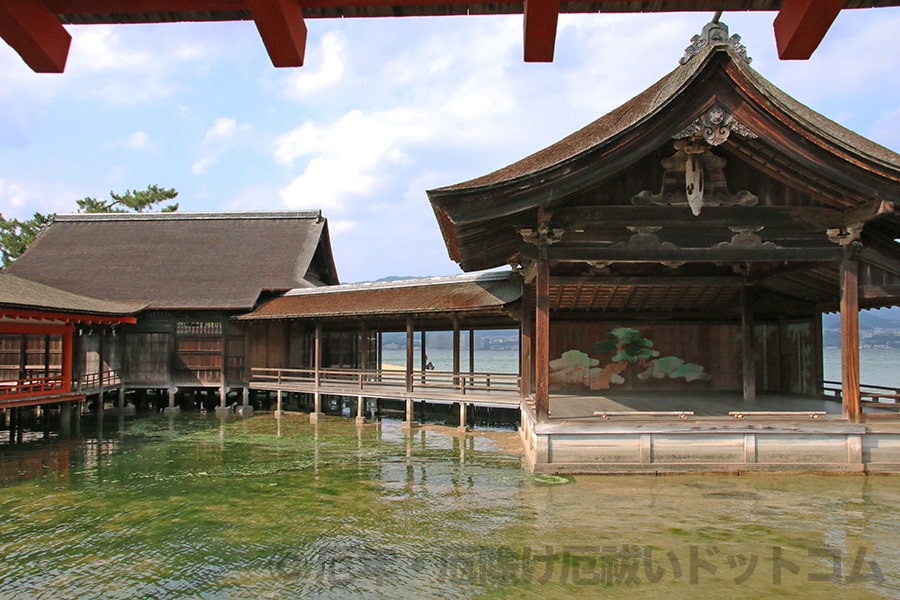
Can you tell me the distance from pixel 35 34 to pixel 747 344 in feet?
47.4

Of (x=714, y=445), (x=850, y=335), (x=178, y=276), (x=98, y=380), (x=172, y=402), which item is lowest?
(x=172, y=402)

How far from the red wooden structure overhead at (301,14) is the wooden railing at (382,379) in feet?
45.3

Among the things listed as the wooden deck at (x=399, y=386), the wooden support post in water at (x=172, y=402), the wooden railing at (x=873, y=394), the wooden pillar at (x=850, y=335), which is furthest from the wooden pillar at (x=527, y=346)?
the wooden support post in water at (x=172, y=402)

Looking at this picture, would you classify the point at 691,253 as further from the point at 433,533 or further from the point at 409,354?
the point at 409,354

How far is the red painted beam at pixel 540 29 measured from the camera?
187 cm

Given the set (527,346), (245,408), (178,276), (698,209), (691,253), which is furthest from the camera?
(178,276)

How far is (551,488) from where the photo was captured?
9.42 m

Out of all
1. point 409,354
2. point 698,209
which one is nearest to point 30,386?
point 409,354

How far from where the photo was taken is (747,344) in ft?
45.8

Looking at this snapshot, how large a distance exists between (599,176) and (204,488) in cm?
813

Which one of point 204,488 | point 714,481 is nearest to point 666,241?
point 714,481

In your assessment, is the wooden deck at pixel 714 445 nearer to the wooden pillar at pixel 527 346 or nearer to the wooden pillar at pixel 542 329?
the wooden pillar at pixel 542 329

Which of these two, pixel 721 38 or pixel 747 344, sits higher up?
pixel 721 38

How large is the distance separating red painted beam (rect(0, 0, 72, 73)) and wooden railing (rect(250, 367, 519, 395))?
45.7 feet
